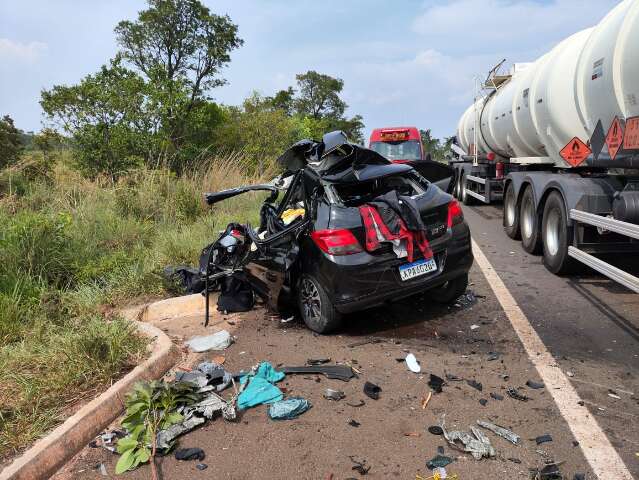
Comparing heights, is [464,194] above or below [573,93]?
below

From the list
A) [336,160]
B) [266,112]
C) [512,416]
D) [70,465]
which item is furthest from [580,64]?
[266,112]

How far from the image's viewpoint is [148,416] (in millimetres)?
3348

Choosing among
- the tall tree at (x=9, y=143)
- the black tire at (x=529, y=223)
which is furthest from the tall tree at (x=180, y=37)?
the black tire at (x=529, y=223)

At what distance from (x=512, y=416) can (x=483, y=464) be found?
0.57 m

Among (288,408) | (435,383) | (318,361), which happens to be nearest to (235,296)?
(318,361)

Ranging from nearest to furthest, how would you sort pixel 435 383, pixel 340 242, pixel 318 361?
pixel 435 383, pixel 318 361, pixel 340 242

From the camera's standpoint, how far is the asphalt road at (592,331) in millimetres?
3223

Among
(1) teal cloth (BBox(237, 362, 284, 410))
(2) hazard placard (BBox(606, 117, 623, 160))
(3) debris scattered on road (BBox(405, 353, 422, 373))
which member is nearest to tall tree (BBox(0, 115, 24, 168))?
(1) teal cloth (BBox(237, 362, 284, 410))

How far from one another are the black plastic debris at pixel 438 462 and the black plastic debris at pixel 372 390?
30.5 inches

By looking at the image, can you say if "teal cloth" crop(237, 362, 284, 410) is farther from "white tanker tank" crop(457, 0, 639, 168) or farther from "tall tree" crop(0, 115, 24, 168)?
"tall tree" crop(0, 115, 24, 168)

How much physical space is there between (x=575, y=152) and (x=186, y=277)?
5344mm

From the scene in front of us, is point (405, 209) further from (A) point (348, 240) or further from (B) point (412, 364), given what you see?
(B) point (412, 364)

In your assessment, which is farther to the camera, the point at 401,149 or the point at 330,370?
the point at 401,149

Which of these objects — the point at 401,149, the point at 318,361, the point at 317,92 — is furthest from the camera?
the point at 317,92
